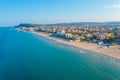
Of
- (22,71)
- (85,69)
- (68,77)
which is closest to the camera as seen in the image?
(68,77)

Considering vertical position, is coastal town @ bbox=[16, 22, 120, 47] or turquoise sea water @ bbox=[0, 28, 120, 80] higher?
turquoise sea water @ bbox=[0, 28, 120, 80]

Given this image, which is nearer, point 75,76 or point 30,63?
point 75,76

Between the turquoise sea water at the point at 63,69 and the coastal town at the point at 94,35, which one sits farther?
the coastal town at the point at 94,35

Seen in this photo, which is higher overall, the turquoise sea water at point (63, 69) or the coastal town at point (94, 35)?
the turquoise sea water at point (63, 69)

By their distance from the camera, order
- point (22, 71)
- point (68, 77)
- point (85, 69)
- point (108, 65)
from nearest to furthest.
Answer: point (68, 77)
point (22, 71)
point (85, 69)
point (108, 65)

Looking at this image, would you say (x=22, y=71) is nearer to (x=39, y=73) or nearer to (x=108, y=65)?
(x=39, y=73)

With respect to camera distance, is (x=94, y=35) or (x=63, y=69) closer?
(x=63, y=69)

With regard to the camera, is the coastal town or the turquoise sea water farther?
the coastal town

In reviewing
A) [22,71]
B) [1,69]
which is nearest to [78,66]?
[22,71]

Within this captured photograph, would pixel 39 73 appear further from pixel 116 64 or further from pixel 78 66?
pixel 116 64
